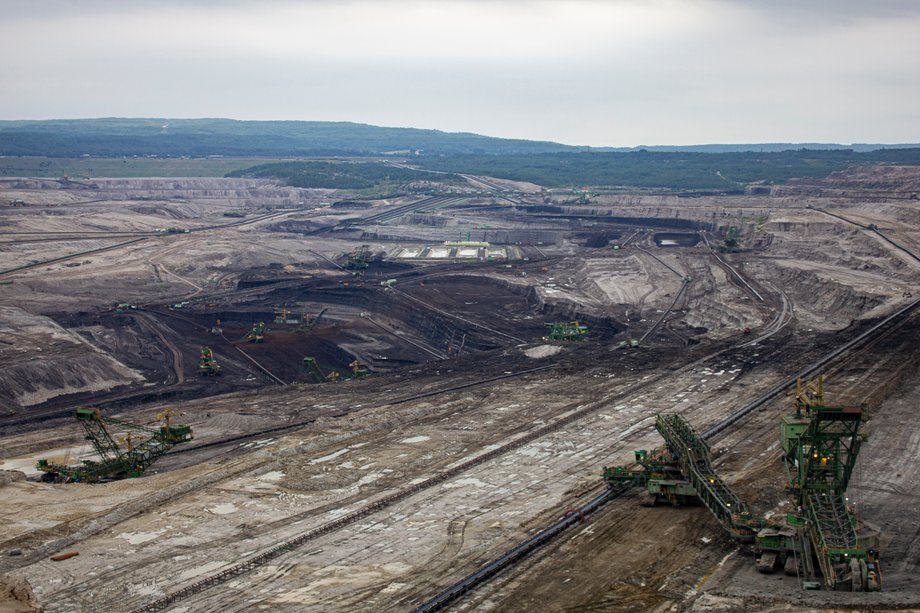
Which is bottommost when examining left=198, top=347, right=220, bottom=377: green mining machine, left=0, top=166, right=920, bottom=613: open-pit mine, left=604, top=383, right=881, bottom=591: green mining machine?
left=198, top=347, right=220, bottom=377: green mining machine

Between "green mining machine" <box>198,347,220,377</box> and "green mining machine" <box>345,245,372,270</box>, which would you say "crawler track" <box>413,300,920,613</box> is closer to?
"green mining machine" <box>198,347,220,377</box>

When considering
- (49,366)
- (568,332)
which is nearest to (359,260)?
(568,332)

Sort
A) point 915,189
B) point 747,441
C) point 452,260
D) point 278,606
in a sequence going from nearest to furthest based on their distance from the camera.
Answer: point 278,606 → point 747,441 → point 452,260 → point 915,189

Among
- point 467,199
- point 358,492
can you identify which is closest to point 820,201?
point 467,199

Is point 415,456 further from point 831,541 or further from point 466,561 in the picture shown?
point 831,541

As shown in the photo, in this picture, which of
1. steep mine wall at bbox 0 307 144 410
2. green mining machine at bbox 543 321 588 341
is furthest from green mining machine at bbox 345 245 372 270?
steep mine wall at bbox 0 307 144 410

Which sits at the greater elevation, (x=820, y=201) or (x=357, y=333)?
(x=820, y=201)

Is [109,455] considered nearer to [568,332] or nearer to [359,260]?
[568,332]
